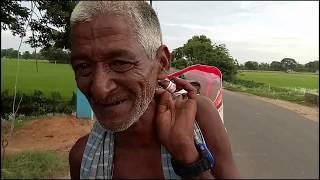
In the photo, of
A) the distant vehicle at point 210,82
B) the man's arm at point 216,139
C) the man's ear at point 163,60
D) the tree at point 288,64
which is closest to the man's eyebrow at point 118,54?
the man's ear at point 163,60

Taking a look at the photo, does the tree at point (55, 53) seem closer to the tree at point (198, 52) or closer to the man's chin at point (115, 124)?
the tree at point (198, 52)

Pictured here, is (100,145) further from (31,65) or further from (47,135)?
(31,65)

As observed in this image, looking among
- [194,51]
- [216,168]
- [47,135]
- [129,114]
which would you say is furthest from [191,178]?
[47,135]

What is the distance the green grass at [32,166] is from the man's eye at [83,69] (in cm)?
479

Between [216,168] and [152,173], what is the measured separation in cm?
17

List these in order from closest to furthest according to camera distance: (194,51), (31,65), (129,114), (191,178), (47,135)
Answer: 1. (191,178)
2. (129,114)
3. (194,51)
4. (47,135)
5. (31,65)

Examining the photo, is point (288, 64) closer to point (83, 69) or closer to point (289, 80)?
point (83, 69)

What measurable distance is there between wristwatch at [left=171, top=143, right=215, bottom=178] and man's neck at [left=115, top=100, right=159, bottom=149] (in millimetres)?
167

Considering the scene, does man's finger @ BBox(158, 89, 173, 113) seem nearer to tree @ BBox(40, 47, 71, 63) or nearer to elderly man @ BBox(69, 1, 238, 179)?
elderly man @ BBox(69, 1, 238, 179)

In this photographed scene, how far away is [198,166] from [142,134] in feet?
0.82

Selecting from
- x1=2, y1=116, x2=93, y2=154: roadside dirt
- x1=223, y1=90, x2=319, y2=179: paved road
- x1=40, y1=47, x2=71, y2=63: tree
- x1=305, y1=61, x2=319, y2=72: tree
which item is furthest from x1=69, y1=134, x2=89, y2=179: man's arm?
x1=40, y1=47, x2=71, y2=63: tree

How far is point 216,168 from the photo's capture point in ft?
3.34

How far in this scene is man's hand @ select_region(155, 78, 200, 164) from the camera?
957mm

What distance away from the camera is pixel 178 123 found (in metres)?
1.00
